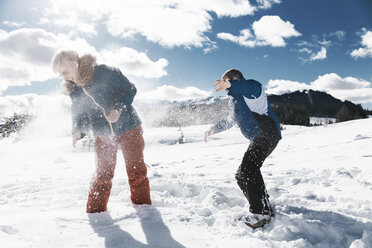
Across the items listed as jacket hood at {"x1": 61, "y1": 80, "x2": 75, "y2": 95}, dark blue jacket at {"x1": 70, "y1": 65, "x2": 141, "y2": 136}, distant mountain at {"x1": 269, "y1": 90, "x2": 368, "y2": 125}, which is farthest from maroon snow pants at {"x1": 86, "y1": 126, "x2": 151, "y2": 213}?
distant mountain at {"x1": 269, "y1": 90, "x2": 368, "y2": 125}

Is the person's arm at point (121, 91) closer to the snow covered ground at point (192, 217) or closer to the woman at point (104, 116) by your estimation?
the woman at point (104, 116)

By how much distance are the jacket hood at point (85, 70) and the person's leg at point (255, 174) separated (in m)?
1.76

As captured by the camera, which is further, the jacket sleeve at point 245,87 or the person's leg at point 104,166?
the person's leg at point 104,166

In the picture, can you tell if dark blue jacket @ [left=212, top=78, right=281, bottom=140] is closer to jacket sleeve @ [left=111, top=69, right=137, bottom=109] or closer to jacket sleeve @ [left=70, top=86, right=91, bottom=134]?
jacket sleeve @ [left=111, top=69, right=137, bottom=109]

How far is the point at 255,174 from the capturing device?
2586 millimetres

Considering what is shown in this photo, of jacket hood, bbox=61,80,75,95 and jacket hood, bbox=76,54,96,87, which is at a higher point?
jacket hood, bbox=76,54,96,87

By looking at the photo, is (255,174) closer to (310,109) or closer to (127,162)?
(127,162)

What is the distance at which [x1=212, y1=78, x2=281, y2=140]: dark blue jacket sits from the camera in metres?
2.51

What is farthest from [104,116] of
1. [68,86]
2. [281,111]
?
[281,111]

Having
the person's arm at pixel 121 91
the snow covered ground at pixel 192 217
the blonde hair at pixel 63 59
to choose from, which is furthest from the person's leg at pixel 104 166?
the blonde hair at pixel 63 59

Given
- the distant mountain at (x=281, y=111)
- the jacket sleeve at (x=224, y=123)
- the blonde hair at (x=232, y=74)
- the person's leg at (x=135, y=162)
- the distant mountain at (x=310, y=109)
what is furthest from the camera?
the distant mountain at (x=310, y=109)

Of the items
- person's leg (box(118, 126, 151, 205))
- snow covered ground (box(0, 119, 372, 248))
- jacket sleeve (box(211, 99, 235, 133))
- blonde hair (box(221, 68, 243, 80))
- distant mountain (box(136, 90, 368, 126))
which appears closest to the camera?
snow covered ground (box(0, 119, 372, 248))

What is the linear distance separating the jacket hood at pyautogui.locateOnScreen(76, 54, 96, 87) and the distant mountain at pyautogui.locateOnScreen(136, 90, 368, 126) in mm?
1551

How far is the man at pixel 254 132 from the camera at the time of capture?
8.13ft
